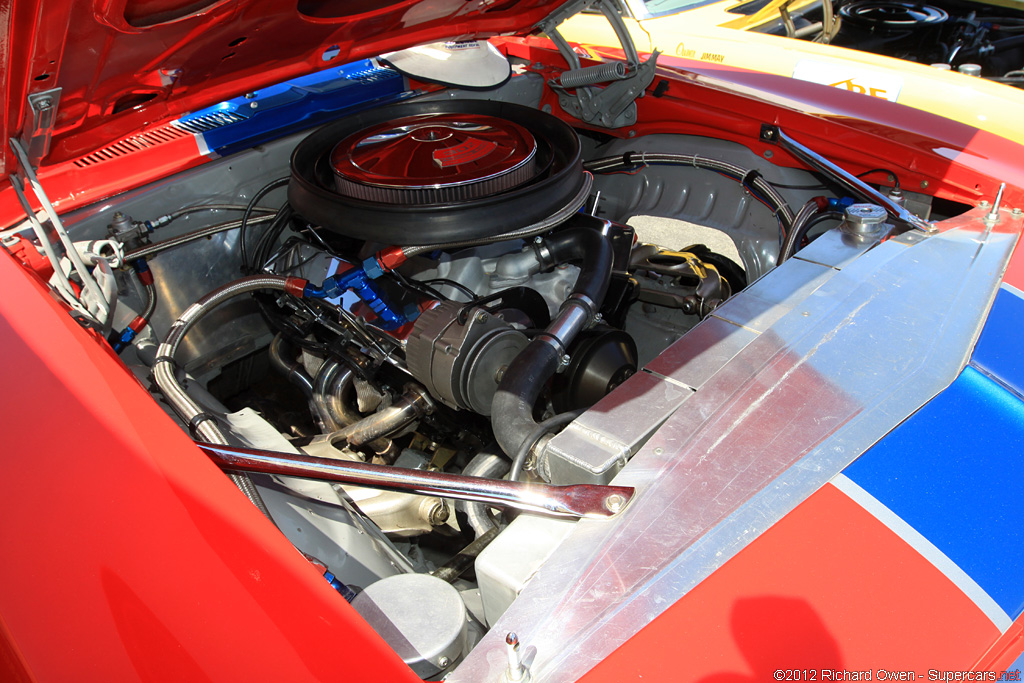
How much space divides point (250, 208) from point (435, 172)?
47cm

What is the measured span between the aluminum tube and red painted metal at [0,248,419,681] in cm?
50

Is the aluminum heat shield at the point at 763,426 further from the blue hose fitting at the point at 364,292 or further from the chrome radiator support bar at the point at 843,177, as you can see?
the blue hose fitting at the point at 364,292

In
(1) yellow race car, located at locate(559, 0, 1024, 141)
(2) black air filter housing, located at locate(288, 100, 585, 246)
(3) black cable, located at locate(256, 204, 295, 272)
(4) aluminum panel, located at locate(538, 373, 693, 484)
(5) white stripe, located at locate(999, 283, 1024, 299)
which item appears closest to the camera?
(4) aluminum panel, located at locate(538, 373, 693, 484)

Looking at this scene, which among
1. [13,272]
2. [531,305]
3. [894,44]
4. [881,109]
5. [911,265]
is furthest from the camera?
[894,44]

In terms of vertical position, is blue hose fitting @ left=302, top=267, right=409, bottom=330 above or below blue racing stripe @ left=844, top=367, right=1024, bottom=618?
above

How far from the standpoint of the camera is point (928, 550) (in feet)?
2.35

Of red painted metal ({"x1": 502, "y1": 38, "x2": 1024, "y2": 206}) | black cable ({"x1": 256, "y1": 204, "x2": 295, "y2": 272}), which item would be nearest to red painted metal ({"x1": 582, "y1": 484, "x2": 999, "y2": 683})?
red painted metal ({"x1": 502, "y1": 38, "x2": 1024, "y2": 206})

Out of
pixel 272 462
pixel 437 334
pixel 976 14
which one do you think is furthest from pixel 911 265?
pixel 976 14

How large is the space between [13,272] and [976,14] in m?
4.19

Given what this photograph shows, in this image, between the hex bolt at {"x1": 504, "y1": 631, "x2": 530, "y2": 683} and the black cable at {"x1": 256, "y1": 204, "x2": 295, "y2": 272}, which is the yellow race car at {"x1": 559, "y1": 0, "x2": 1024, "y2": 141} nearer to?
the black cable at {"x1": 256, "y1": 204, "x2": 295, "y2": 272}

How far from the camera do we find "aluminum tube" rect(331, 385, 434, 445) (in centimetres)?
124

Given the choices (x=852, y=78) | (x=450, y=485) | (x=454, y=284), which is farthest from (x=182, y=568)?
(x=852, y=78)

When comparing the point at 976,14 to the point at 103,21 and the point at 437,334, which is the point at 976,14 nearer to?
the point at 437,334

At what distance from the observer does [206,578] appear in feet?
2.00
